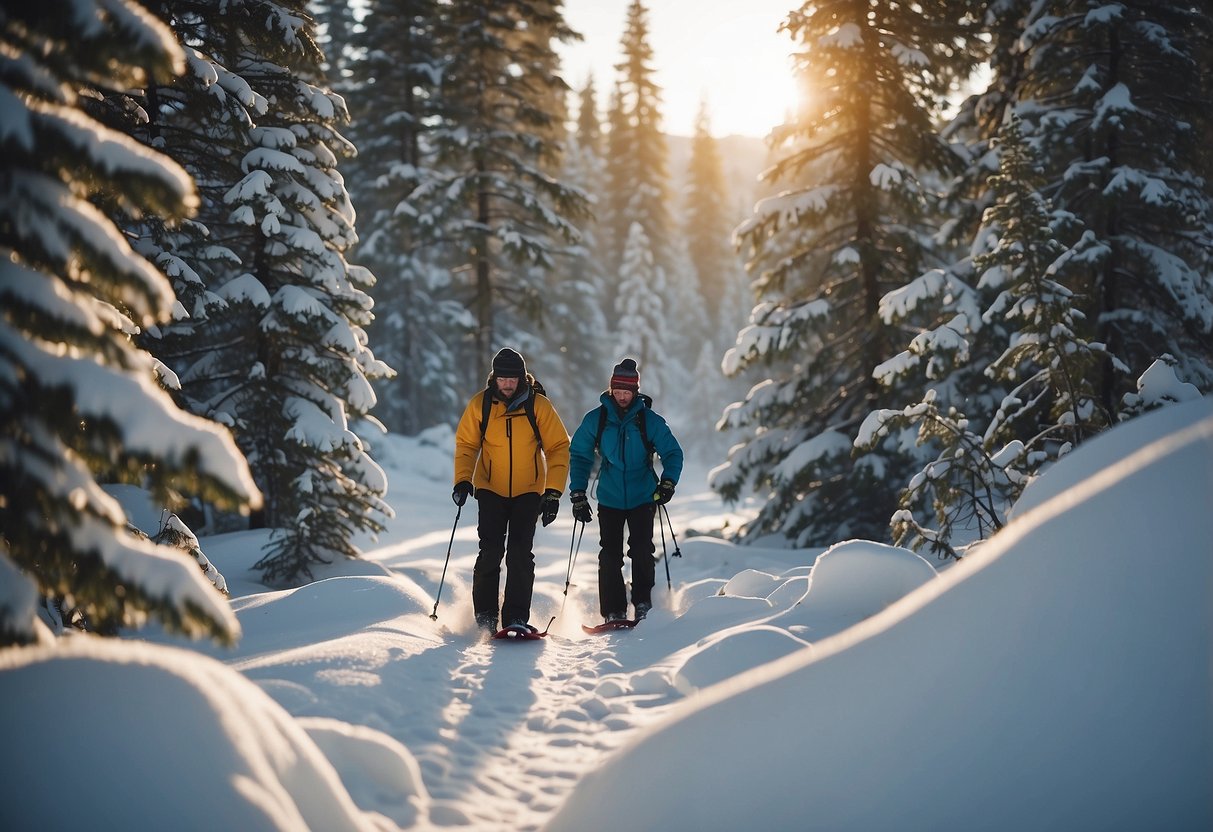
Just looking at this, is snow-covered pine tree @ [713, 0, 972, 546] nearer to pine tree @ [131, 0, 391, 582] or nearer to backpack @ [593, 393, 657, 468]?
backpack @ [593, 393, 657, 468]

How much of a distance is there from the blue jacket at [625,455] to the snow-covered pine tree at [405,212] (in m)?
14.2

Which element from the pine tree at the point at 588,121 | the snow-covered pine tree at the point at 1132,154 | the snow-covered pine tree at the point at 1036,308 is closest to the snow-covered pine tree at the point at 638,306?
the pine tree at the point at 588,121

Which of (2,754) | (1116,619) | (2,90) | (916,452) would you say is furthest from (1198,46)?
(2,754)

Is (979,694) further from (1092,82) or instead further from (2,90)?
(1092,82)

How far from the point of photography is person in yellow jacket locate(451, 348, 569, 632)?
22.0ft

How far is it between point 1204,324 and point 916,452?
393 centimetres

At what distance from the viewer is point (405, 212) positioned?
20.1 m

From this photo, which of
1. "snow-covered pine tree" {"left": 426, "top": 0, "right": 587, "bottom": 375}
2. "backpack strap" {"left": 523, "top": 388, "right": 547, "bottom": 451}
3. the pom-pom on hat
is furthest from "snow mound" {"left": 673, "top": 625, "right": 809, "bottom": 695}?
"snow-covered pine tree" {"left": 426, "top": 0, "right": 587, "bottom": 375}

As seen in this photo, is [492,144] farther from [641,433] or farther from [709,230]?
[709,230]

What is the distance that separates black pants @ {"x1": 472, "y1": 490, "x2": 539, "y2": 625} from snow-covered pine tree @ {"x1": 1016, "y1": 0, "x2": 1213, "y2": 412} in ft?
24.4

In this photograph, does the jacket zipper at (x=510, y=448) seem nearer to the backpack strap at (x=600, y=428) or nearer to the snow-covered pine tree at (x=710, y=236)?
the backpack strap at (x=600, y=428)

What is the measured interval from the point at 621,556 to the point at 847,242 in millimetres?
7053

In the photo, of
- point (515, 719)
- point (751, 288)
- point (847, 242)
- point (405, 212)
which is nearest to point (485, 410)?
point (515, 719)

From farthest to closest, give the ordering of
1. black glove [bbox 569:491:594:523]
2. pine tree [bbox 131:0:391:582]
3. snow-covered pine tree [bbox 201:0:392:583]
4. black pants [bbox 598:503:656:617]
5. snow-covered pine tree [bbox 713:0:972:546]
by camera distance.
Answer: snow-covered pine tree [bbox 713:0:972:546] → snow-covered pine tree [bbox 201:0:392:583] → pine tree [bbox 131:0:391:582] → black pants [bbox 598:503:656:617] → black glove [bbox 569:491:594:523]
